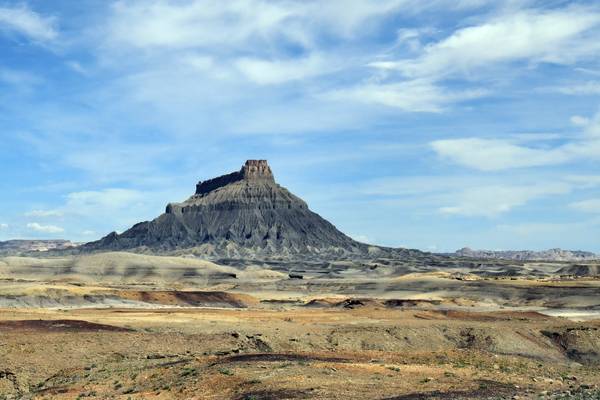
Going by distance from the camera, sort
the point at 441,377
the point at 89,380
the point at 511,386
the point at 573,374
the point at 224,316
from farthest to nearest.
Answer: the point at 224,316 → the point at 573,374 → the point at 89,380 → the point at 441,377 → the point at 511,386

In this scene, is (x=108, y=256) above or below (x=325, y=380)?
above

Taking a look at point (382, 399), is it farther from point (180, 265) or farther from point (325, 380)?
point (180, 265)

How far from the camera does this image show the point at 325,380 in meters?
32.5

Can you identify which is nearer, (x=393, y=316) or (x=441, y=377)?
(x=441, y=377)

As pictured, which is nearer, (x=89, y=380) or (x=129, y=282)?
(x=89, y=380)

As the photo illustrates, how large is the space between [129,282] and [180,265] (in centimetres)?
2118

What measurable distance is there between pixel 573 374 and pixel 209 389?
2107 cm

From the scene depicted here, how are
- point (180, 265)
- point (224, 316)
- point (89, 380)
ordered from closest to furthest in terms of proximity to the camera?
point (89, 380), point (224, 316), point (180, 265)

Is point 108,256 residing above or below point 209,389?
above

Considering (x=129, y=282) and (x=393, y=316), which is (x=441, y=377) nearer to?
(x=393, y=316)

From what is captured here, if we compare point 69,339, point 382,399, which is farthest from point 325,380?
point 69,339

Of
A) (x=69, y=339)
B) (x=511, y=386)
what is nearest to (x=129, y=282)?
(x=69, y=339)

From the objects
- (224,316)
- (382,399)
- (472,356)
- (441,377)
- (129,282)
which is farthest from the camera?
(129,282)

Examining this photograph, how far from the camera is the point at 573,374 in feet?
133
